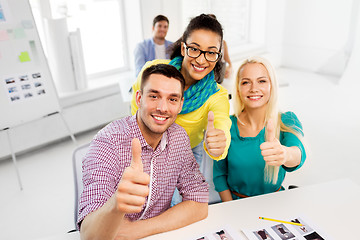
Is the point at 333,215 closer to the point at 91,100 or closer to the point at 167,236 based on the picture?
the point at 167,236

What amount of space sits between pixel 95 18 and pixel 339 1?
3.96 m

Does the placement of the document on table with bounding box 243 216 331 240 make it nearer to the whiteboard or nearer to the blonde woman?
the blonde woman

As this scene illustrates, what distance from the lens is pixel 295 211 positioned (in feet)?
4.48

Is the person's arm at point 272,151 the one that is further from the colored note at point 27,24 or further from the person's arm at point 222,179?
the colored note at point 27,24

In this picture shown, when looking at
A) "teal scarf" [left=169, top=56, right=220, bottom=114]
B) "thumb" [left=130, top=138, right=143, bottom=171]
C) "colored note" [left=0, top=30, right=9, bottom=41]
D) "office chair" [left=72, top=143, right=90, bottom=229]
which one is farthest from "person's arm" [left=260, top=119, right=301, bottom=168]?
"colored note" [left=0, top=30, right=9, bottom=41]

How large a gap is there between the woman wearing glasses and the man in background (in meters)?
→ 1.64

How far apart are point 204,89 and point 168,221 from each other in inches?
26.1

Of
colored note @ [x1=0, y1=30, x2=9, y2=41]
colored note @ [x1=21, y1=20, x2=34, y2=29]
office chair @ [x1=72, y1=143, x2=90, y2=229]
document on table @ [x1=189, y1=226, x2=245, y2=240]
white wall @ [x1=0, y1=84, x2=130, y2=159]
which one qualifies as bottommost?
white wall @ [x1=0, y1=84, x2=130, y2=159]

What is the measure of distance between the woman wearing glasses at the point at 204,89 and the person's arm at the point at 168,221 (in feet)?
0.79

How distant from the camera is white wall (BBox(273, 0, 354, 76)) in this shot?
17.9 feet

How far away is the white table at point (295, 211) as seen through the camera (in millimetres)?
1264

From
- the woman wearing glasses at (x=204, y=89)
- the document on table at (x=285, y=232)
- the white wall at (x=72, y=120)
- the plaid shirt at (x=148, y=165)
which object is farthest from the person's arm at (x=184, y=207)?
the white wall at (x=72, y=120)

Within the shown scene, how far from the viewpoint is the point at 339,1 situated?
17.6 feet

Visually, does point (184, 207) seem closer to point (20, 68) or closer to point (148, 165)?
point (148, 165)
